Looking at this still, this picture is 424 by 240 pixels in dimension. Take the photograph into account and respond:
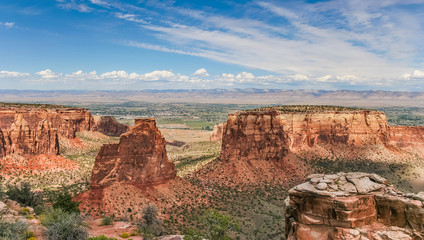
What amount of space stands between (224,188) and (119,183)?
62.7 feet

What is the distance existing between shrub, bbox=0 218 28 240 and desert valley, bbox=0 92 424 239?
0.60m

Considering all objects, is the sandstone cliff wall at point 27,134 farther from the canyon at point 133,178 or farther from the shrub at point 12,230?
the shrub at point 12,230

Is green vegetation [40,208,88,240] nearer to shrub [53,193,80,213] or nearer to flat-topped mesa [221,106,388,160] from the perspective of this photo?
shrub [53,193,80,213]

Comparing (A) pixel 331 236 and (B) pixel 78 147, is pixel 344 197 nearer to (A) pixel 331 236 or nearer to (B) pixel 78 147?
(A) pixel 331 236

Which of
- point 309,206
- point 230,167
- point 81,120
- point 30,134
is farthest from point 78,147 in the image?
point 309,206

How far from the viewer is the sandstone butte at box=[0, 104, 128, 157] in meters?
55.6

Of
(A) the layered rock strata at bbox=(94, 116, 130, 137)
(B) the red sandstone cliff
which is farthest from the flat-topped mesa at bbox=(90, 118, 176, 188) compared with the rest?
(A) the layered rock strata at bbox=(94, 116, 130, 137)

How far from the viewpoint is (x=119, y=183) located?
124 ft

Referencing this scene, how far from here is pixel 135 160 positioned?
38969mm

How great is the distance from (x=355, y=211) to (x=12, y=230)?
2271 cm

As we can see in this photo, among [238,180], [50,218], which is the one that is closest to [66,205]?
[50,218]

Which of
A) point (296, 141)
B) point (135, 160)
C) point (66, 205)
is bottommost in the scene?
point (66, 205)

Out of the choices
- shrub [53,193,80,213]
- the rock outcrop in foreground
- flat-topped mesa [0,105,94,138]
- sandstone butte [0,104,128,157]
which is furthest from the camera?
flat-topped mesa [0,105,94,138]

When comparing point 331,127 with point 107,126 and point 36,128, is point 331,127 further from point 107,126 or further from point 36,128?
point 107,126
